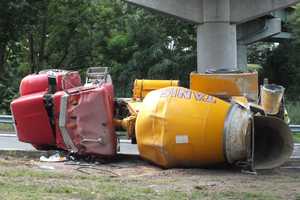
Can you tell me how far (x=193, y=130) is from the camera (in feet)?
36.3

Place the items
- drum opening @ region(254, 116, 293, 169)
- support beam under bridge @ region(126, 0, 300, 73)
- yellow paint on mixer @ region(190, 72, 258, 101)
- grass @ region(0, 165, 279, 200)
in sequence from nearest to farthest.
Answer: grass @ region(0, 165, 279, 200)
drum opening @ region(254, 116, 293, 169)
yellow paint on mixer @ region(190, 72, 258, 101)
support beam under bridge @ region(126, 0, 300, 73)

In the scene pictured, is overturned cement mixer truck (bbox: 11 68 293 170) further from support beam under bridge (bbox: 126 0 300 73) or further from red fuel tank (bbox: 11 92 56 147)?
support beam under bridge (bbox: 126 0 300 73)

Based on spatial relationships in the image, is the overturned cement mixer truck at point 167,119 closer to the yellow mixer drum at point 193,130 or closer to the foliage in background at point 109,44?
the yellow mixer drum at point 193,130

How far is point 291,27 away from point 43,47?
56.2 feet

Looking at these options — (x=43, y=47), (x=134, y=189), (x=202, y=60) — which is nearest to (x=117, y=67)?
(x=43, y=47)

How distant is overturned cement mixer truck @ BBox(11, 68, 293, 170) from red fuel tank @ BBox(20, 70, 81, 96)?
0.02 metres

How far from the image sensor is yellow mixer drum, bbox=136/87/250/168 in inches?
435

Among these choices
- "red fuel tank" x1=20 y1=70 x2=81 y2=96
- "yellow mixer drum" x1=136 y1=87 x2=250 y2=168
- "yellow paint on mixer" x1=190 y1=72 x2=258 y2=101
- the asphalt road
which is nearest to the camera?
"yellow mixer drum" x1=136 y1=87 x2=250 y2=168

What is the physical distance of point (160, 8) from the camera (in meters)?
23.6

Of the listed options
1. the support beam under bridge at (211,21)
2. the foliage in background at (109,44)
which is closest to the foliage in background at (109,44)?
the foliage in background at (109,44)

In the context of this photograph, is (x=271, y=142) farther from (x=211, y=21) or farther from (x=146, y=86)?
(x=211, y=21)

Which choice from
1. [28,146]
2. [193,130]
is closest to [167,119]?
[193,130]

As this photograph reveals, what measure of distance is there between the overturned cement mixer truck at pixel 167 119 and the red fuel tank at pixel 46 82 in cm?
2

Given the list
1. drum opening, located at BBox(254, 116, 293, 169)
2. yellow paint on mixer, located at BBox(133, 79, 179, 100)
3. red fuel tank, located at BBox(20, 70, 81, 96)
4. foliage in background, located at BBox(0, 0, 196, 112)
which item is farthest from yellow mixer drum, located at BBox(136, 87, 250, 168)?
foliage in background, located at BBox(0, 0, 196, 112)
